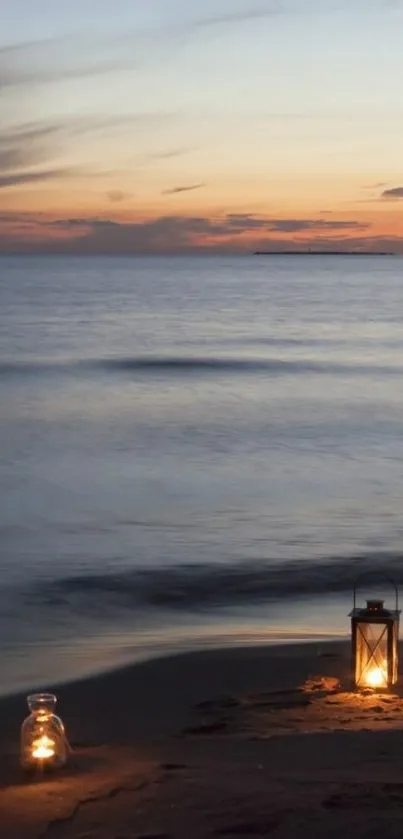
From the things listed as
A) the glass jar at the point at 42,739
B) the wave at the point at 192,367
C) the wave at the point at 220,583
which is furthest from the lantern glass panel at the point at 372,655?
the wave at the point at 192,367

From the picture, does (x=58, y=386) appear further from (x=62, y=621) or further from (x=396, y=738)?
(x=396, y=738)

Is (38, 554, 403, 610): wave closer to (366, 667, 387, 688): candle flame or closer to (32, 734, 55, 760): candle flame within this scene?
(366, 667, 387, 688): candle flame

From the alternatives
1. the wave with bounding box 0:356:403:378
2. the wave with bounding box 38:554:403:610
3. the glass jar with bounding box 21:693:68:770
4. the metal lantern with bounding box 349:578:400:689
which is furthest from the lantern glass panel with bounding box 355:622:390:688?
the wave with bounding box 0:356:403:378

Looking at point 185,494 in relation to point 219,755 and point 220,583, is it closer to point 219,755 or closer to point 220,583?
point 220,583

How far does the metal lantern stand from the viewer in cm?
736

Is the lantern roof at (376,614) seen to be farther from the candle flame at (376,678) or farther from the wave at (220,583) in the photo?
the wave at (220,583)

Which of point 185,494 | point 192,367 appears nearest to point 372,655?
point 185,494

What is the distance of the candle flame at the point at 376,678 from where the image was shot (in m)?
7.63

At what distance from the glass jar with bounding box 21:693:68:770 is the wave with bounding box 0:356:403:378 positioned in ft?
108

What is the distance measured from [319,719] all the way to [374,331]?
5260 centimetres

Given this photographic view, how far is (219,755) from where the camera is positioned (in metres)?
6.43

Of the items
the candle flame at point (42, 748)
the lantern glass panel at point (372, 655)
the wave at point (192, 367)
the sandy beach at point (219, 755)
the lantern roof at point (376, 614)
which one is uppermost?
the wave at point (192, 367)

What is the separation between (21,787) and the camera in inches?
230

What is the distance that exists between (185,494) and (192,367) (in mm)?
23846
